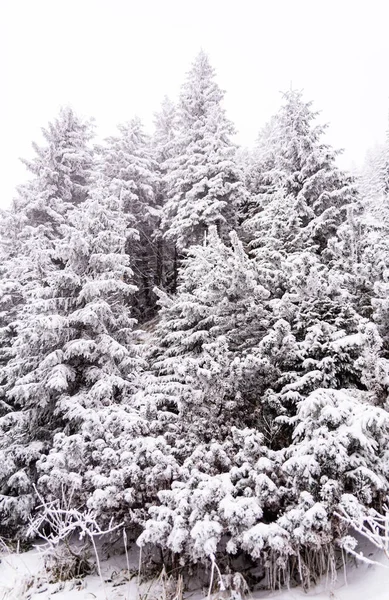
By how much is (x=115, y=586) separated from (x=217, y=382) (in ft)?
13.8

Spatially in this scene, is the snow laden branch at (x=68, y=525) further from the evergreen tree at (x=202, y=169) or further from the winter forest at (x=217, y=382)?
the evergreen tree at (x=202, y=169)

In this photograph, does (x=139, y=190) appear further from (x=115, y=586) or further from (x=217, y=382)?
(x=115, y=586)

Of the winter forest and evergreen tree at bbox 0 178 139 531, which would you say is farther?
evergreen tree at bbox 0 178 139 531

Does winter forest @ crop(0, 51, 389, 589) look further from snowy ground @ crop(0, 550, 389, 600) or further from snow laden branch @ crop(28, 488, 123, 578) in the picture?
snowy ground @ crop(0, 550, 389, 600)

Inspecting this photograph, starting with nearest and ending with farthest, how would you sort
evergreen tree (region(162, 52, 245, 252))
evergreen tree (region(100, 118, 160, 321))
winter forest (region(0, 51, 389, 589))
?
winter forest (region(0, 51, 389, 589)) < evergreen tree (region(162, 52, 245, 252)) < evergreen tree (region(100, 118, 160, 321))

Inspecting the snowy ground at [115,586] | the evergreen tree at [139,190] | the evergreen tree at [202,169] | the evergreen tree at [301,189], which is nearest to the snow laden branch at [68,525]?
the snowy ground at [115,586]

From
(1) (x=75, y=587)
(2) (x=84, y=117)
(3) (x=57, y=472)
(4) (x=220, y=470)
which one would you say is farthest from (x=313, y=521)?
(2) (x=84, y=117)

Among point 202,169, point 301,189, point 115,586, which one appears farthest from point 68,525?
point 202,169

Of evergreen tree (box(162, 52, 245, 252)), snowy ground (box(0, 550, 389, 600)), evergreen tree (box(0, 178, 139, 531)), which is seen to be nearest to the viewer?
snowy ground (box(0, 550, 389, 600))

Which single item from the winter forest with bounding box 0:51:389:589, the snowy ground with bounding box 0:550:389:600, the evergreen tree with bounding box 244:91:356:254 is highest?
the evergreen tree with bounding box 244:91:356:254

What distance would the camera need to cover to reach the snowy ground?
5.30m

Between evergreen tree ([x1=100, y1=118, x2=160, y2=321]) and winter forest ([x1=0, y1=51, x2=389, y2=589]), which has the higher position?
evergreen tree ([x1=100, y1=118, x2=160, y2=321])

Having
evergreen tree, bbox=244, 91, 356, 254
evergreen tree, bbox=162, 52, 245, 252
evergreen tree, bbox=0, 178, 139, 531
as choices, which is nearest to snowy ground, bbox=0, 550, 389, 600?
evergreen tree, bbox=0, 178, 139, 531

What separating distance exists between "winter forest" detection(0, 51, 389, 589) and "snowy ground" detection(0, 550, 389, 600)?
31 centimetres
